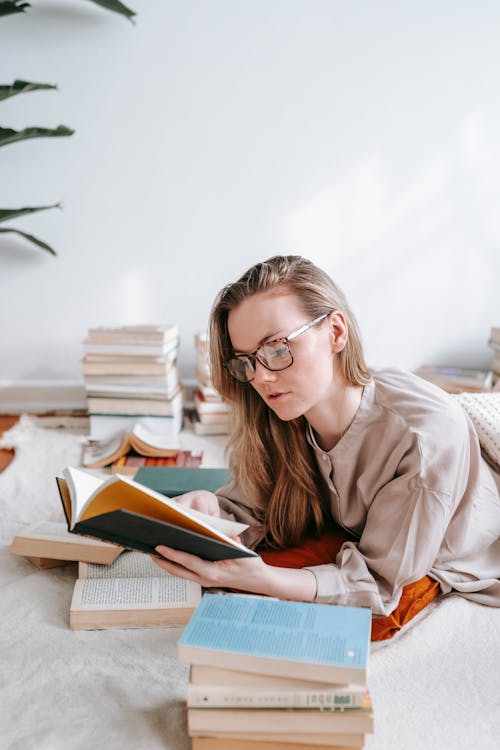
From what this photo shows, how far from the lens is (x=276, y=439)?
1.54 metres

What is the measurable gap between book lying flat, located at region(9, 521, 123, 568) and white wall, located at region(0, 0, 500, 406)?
1.53 metres

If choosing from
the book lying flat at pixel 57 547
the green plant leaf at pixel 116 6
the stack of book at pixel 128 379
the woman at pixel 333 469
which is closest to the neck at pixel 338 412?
the woman at pixel 333 469

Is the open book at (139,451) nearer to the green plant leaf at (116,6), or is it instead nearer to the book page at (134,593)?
the book page at (134,593)

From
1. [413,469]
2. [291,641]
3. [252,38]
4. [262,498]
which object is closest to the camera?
[291,641]

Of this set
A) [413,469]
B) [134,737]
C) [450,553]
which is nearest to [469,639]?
[450,553]

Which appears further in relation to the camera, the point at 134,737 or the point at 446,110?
the point at 446,110

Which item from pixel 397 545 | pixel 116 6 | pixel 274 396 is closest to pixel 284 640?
pixel 397 545

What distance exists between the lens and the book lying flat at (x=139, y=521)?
99cm

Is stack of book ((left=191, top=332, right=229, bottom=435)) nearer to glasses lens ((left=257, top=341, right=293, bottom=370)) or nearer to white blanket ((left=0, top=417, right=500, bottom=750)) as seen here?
white blanket ((left=0, top=417, right=500, bottom=750))

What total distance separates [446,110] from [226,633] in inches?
103

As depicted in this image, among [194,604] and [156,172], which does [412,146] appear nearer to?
[156,172]

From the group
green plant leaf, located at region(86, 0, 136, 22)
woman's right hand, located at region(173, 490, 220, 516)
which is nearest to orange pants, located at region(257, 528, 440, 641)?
woman's right hand, located at region(173, 490, 220, 516)

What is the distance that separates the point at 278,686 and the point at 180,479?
0.96 metres

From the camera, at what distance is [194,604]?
1.38 metres
